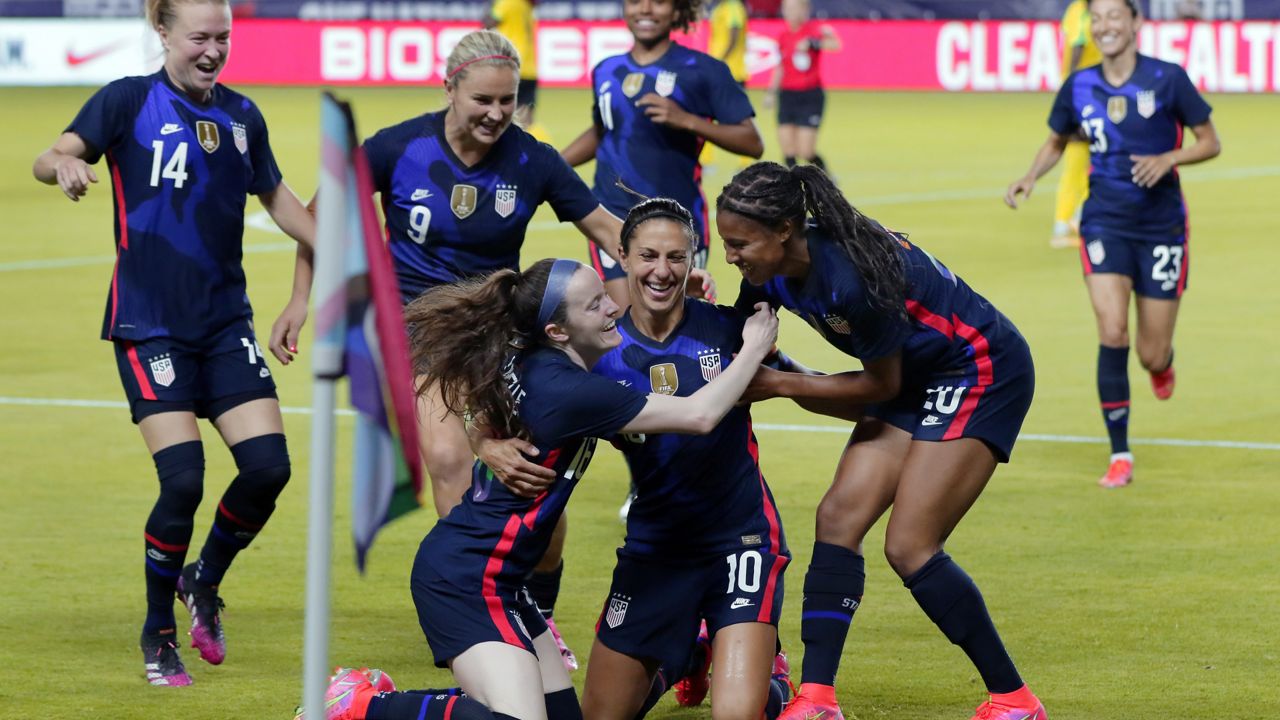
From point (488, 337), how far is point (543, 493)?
19.0 inches

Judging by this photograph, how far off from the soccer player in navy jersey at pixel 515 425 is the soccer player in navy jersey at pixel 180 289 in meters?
1.27

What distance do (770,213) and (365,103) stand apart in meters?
26.6

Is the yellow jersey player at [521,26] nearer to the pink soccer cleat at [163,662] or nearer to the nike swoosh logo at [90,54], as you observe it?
the nike swoosh logo at [90,54]

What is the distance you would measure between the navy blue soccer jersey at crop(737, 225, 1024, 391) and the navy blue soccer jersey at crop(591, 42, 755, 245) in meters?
3.40

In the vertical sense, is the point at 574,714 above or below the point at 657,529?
below

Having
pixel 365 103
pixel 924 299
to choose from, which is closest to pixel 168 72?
pixel 924 299

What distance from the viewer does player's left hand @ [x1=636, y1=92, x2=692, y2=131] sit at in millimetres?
9359

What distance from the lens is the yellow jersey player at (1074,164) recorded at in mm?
17844

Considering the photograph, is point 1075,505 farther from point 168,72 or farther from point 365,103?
point 365,103

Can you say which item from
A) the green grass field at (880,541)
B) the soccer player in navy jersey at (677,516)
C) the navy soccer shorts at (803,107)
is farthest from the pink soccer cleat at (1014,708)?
Result: the navy soccer shorts at (803,107)

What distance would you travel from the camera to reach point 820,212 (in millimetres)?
5984

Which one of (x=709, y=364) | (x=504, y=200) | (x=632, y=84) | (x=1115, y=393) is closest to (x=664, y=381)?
(x=709, y=364)

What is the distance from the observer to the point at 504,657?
5.58m

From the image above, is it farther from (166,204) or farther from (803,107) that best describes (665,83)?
(803,107)
